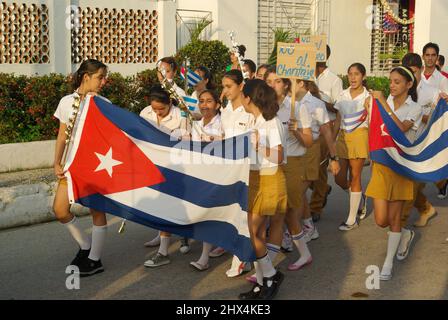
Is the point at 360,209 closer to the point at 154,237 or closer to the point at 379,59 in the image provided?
the point at 154,237

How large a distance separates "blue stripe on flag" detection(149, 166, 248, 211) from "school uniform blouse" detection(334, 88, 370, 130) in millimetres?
2866

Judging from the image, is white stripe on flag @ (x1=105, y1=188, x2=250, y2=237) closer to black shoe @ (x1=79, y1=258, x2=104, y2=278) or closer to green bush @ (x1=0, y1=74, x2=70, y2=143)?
black shoe @ (x1=79, y1=258, x2=104, y2=278)

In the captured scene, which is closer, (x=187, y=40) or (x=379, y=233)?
(x=379, y=233)

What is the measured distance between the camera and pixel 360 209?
8.81m

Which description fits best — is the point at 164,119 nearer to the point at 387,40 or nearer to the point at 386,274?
the point at 386,274

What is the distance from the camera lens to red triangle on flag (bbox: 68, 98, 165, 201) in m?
6.16

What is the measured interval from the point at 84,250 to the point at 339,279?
2.33 meters

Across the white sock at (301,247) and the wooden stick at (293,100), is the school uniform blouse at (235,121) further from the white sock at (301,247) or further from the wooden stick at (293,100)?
the white sock at (301,247)

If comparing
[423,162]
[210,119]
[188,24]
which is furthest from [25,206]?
[188,24]

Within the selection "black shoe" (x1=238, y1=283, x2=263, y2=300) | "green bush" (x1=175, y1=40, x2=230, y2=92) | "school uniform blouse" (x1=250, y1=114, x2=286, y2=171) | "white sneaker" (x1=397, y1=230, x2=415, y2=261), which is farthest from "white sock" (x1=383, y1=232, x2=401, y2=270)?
"green bush" (x1=175, y1=40, x2=230, y2=92)

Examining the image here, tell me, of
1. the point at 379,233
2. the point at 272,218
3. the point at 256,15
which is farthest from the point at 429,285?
the point at 256,15

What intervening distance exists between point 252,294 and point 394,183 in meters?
1.74

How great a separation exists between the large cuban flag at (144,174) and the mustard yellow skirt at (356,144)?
265cm

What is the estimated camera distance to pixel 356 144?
26.5ft
